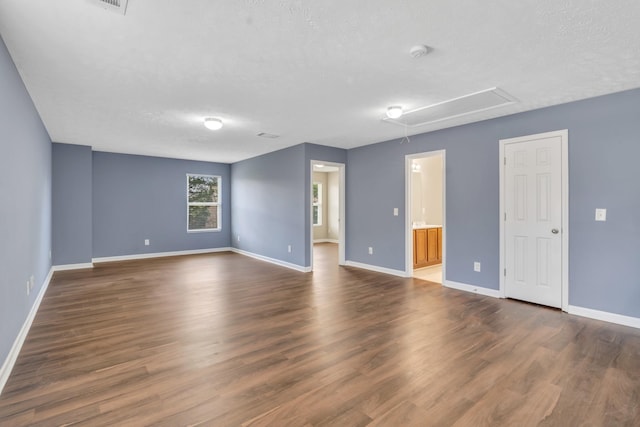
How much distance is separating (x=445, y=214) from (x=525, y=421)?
3.30 m

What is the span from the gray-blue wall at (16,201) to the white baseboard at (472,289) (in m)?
4.86

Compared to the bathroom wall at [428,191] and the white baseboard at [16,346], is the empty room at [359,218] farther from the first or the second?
the bathroom wall at [428,191]

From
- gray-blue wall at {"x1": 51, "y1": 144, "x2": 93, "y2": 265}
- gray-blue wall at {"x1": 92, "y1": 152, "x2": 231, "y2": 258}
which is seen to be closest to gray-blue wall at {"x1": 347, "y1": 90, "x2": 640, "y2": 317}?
gray-blue wall at {"x1": 92, "y1": 152, "x2": 231, "y2": 258}

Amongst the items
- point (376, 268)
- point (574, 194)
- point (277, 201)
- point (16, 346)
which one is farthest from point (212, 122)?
point (574, 194)

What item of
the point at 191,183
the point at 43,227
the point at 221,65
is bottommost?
the point at 43,227

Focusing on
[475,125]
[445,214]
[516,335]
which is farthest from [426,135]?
[516,335]

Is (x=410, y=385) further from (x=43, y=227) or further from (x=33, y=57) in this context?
(x=43, y=227)

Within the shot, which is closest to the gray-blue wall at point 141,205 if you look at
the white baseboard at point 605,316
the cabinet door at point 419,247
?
the cabinet door at point 419,247

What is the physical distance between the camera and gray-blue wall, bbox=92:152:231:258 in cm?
687

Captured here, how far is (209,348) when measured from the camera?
271 centimetres

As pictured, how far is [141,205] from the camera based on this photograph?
7.33 meters

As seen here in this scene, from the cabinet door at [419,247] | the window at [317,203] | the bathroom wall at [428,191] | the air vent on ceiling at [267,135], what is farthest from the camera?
the window at [317,203]

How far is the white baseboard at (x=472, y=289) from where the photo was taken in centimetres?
425

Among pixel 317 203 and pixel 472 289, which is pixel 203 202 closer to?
pixel 317 203
